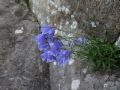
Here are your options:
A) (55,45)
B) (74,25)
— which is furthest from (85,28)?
(55,45)

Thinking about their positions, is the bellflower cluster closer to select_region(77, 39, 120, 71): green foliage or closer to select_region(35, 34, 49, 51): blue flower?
select_region(35, 34, 49, 51): blue flower

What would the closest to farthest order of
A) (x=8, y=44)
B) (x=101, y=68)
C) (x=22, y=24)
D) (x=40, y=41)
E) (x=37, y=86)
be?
(x=40, y=41) < (x=101, y=68) < (x=37, y=86) < (x=8, y=44) < (x=22, y=24)

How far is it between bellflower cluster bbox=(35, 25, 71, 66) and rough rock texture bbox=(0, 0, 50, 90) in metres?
0.66

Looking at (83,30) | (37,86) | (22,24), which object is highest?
(83,30)

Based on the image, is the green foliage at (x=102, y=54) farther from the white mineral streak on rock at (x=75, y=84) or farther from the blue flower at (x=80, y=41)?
the white mineral streak on rock at (x=75, y=84)

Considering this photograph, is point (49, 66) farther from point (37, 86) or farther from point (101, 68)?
point (101, 68)

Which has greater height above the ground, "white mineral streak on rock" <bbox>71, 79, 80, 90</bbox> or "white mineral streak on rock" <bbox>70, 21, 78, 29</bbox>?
"white mineral streak on rock" <bbox>70, 21, 78, 29</bbox>

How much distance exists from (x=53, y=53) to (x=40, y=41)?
0.11m

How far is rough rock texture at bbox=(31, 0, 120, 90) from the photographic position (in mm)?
2371

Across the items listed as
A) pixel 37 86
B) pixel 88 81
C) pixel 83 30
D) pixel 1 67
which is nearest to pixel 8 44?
pixel 1 67

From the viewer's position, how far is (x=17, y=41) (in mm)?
3240

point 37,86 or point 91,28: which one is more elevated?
point 91,28

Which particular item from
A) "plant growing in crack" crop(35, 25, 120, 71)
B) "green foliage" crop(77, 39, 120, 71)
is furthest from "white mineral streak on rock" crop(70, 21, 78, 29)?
"green foliage" crop(77, 39, 120, 71)

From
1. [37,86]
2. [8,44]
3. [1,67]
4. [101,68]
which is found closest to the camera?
[101,68]
